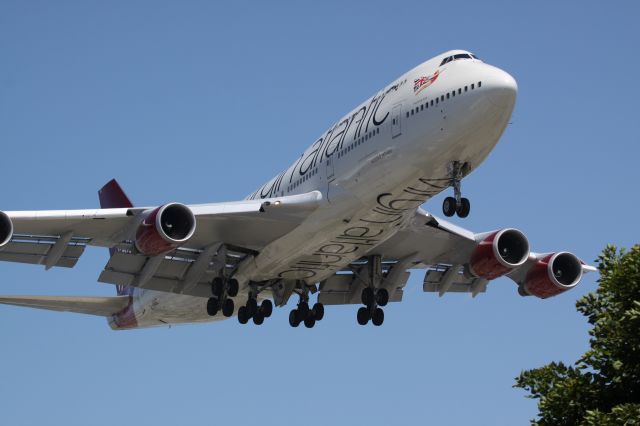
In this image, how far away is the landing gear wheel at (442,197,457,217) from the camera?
30250mm

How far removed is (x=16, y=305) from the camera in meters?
41.0

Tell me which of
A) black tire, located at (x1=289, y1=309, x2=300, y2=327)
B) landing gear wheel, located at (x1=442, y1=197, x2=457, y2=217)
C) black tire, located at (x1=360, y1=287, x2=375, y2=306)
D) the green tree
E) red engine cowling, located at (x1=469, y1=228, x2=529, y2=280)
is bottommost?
the green tree

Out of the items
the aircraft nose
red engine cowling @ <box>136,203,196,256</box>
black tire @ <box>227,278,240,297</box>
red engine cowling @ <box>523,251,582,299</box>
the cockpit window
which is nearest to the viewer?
the aircraft nose

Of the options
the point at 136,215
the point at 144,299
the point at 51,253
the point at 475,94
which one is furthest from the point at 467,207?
the point at 144,299

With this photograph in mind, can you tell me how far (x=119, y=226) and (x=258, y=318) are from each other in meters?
7.20

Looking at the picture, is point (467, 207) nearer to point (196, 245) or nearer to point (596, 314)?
point (596, 314)

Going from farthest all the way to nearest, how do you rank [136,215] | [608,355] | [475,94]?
1. [136,215]
2. [475,94]
3. [608,355]

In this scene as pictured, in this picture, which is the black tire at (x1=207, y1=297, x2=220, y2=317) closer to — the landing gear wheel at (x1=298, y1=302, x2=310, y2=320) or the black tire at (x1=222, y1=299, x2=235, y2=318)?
the black tire at (x1=222, y1=299, x2=235, y2=318)

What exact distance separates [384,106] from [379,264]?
8.84 m

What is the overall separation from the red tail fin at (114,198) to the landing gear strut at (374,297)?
1156cm

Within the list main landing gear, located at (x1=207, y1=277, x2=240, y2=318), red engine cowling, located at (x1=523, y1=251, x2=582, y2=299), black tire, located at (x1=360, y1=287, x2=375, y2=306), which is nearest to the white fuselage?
main landing gear, located at (x1=207, y1=277, x2=240, y2=318)

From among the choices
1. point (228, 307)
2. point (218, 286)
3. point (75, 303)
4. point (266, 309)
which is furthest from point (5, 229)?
point (75, 303)

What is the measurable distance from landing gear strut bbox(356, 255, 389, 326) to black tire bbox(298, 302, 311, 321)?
1.94m

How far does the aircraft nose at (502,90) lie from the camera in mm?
28562
